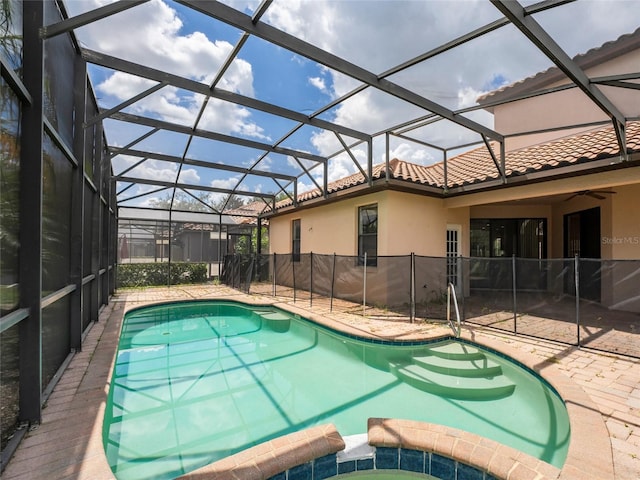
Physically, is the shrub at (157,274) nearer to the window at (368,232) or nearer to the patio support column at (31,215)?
the window at (368,232)

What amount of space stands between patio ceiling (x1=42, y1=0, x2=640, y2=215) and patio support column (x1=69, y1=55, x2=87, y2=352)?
242 millimetres

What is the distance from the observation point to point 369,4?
3734mm

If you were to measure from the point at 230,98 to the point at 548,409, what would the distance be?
6.45m

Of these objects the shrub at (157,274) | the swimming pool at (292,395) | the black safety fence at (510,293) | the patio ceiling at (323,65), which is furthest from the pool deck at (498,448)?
the shrub at (157,274)

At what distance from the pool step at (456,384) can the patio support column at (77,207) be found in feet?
16.0

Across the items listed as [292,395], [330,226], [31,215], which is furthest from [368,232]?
[31,215]

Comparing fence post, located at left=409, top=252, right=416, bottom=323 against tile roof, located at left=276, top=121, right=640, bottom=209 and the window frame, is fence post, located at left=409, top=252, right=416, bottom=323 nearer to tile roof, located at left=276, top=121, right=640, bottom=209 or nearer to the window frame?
the window frame

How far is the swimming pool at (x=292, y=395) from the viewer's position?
303cm

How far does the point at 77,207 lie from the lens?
4246mm

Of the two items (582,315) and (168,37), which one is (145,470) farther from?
(582,315)

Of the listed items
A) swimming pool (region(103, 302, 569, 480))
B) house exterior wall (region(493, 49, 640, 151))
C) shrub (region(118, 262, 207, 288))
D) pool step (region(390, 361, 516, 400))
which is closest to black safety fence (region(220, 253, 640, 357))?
swimming pool (region(103, 302, 569, 480))

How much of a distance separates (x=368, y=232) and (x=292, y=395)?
5.62 m

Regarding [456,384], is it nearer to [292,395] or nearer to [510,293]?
[292,395]

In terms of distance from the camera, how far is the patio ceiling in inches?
137
